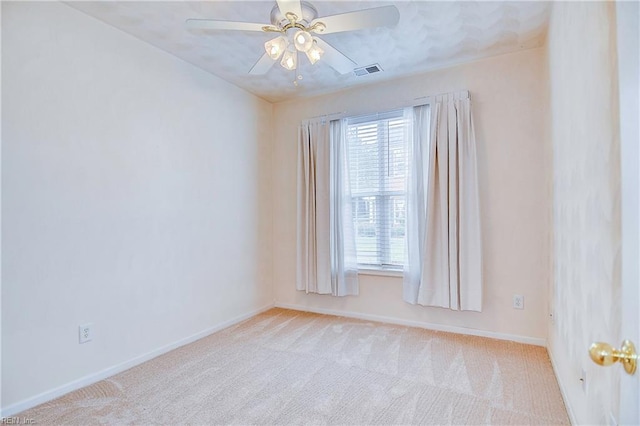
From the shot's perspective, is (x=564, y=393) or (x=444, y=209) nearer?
(x=564, y=393)

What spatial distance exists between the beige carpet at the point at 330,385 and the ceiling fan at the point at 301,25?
208 centimetres

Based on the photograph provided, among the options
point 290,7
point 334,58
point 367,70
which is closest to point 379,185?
point 367,70

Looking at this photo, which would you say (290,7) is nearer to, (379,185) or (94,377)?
(379,185)

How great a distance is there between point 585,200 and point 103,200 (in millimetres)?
2854

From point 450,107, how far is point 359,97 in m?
0.99

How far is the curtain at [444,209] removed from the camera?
3.02 meters

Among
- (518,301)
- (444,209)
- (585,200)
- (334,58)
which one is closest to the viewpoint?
(585,200)

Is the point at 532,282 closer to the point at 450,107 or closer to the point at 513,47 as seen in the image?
the point at 450,107

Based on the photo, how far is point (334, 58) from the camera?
2.26 m

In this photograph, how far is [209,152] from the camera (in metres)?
3.32

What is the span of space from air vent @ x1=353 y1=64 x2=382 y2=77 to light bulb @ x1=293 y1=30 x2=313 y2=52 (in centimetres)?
134

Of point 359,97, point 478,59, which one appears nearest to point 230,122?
point 359,97

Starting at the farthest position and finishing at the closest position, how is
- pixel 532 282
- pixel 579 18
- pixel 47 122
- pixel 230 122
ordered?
pixel 230 122 → pixel 532 282 → pixel 47 122 → pixel 579 18

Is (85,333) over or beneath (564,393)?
over
